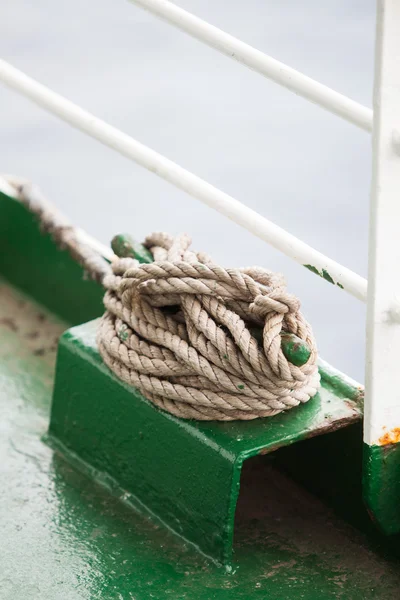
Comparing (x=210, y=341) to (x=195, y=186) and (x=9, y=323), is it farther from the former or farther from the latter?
(x=9, y=323)

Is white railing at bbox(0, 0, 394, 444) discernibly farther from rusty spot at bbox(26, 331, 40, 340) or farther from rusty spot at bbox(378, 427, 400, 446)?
rusty spot at bbox(26, 331, 40, 340)

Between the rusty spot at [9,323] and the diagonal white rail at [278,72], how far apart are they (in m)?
1.26

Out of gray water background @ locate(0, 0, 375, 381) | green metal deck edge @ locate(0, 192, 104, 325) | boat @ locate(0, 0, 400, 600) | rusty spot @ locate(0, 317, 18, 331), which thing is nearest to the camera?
boat @ locate(0, 0, 400, 600)

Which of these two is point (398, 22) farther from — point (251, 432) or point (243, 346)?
point (251, 432)

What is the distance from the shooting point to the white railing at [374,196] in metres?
1.57

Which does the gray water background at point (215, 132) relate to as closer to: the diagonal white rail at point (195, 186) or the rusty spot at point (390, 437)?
the diagonal white rail at point (195, 186)

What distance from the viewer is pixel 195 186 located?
1959 mm

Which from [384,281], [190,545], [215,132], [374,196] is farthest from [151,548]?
[215,132]

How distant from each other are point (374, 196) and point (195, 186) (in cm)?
47

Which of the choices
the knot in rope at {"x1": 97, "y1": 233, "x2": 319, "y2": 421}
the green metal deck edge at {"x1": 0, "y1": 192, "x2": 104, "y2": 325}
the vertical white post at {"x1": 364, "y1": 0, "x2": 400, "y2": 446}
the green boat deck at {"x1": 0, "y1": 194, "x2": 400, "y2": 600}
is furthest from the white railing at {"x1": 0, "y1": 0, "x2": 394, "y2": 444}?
the green metal deck edge at {"x1": 0, "y1": 192, "x2": 104, "y2": 325}

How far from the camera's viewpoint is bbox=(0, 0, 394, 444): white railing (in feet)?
5.15

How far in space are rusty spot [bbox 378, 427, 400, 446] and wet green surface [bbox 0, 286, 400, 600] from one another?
31 cm

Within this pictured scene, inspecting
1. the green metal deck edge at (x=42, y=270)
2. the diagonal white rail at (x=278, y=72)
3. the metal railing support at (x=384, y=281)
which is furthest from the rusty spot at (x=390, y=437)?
the green metal deck edge at (x=42, y=270)

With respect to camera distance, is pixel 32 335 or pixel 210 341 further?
pixel 32 335
